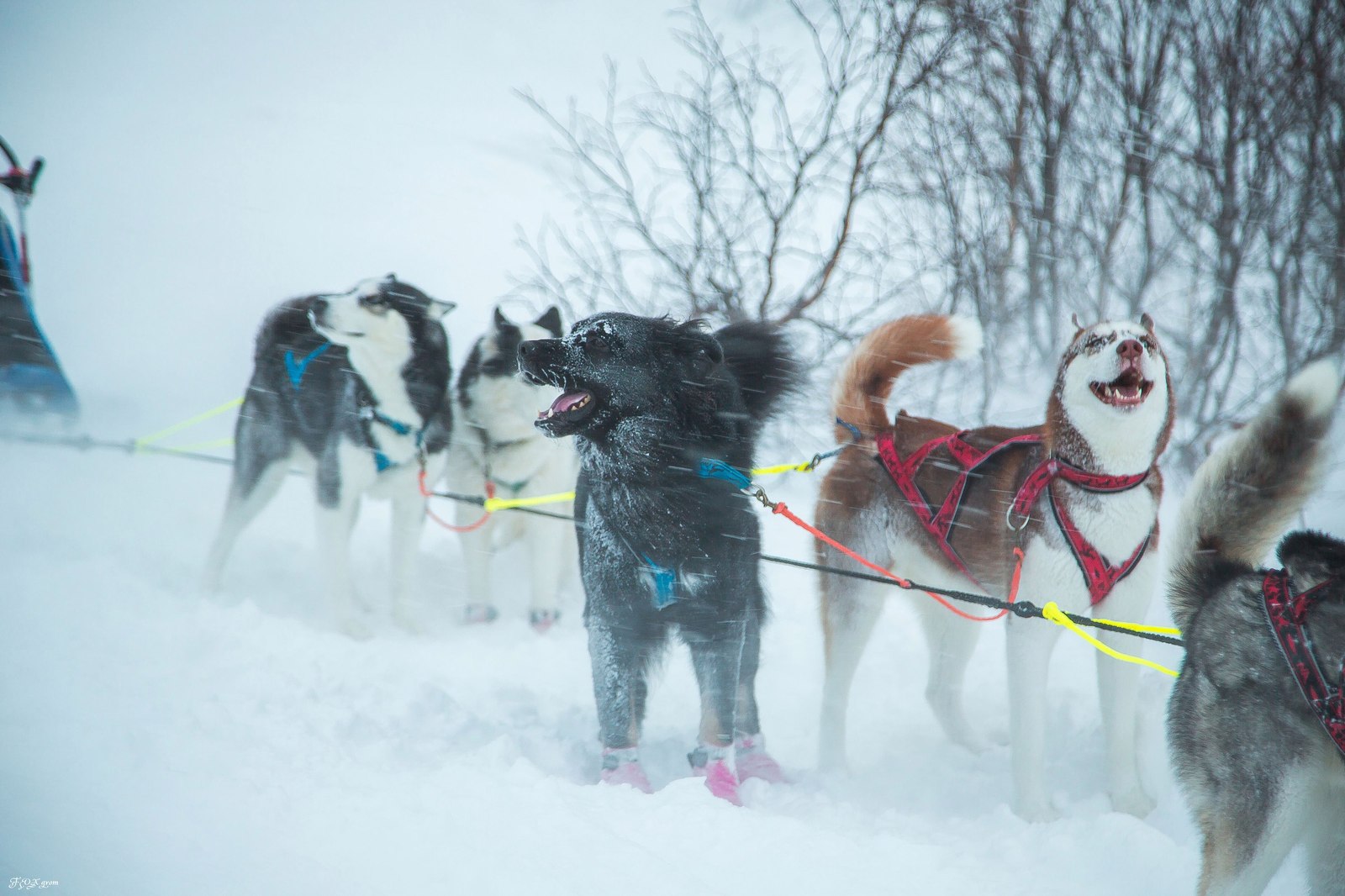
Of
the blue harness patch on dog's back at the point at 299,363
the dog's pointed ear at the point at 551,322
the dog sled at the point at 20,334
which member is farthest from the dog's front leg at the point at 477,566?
the dog sled at the point at 20,334

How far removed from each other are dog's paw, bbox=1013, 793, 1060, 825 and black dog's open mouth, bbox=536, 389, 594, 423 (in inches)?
66.4

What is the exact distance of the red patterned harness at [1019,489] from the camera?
2.24 meters

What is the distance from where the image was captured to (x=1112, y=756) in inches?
93.0

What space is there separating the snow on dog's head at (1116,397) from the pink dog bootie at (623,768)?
5.04 ft

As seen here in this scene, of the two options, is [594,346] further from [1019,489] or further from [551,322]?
[551,322]

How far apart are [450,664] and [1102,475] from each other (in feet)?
8.50

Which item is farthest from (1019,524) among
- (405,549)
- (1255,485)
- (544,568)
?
(405,549)

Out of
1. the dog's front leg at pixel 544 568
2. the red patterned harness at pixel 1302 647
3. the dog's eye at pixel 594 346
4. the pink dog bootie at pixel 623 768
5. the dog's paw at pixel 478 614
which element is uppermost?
the dog's eye at pixel 594 346

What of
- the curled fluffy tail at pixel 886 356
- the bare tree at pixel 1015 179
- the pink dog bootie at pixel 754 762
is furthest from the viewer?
the bare tree at pixel 1015 179

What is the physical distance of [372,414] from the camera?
376 cm

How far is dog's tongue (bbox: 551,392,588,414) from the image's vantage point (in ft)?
6.62

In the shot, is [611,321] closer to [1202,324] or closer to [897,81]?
[897,81]

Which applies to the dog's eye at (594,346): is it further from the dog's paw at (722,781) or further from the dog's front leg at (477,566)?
the dog's front leg at (477,566)

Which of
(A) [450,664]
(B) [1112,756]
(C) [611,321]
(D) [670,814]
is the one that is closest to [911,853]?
(D) [670,814]
